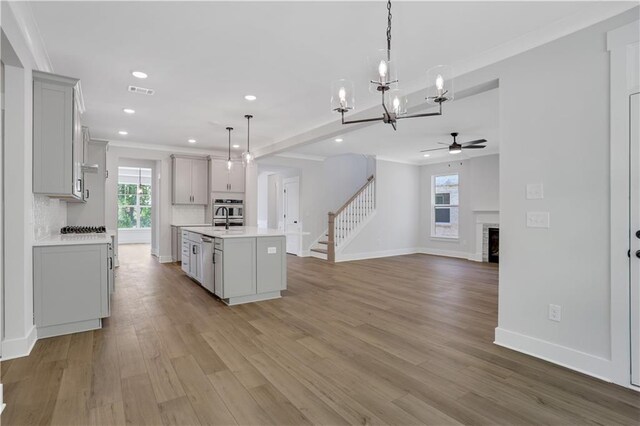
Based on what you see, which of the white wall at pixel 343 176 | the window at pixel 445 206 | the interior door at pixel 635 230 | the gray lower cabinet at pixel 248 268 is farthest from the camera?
the white wall at pixel 343 176

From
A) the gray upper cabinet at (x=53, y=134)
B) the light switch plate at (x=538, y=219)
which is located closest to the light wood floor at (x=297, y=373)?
the light switch plate at (x=538, y=219)

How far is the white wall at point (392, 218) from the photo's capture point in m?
8.77

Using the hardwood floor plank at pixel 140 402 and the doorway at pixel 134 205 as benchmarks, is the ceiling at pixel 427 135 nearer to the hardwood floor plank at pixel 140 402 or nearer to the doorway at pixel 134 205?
the hardwood floor plank at pixel 140 402

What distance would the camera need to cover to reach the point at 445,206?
377 inches

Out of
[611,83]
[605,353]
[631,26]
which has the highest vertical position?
[631,26]

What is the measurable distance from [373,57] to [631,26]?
76.4 inches

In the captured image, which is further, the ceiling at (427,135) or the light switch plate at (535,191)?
the ceiling at (427,135)

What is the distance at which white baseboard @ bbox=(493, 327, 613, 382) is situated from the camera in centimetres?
244

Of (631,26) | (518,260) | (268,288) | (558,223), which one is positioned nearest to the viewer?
(631,26)

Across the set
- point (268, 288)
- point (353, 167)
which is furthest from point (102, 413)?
point (353, 167)

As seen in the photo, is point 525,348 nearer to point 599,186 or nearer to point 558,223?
point 558,223

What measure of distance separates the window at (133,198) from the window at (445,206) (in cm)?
1012

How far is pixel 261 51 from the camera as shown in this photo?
10.5ft

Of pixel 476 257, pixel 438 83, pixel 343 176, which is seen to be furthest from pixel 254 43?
pixel 476 257
